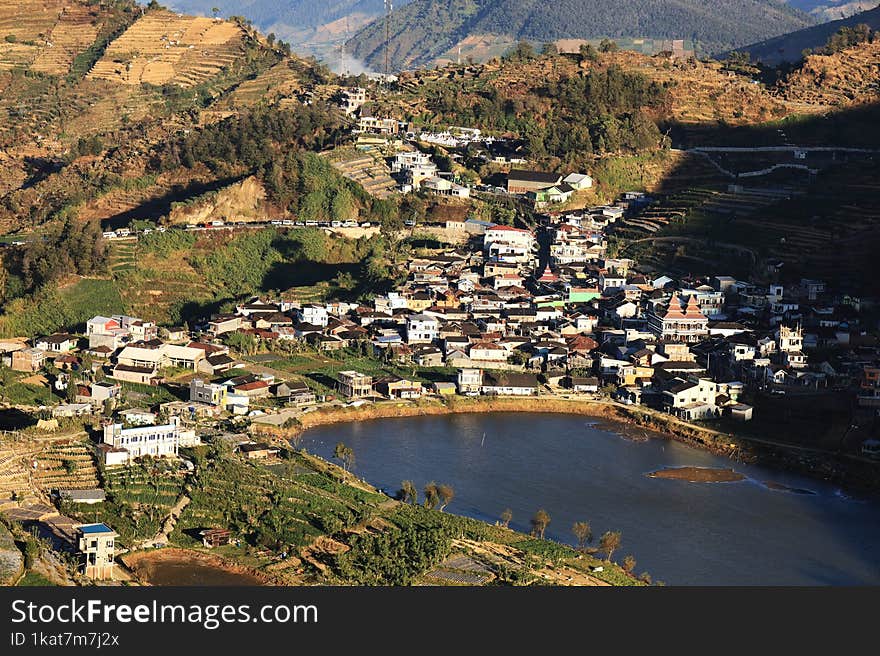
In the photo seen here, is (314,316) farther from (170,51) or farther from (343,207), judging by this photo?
(170,51)

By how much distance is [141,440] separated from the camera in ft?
63.5

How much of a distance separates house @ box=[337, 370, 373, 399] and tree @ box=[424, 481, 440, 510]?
15.8 feet

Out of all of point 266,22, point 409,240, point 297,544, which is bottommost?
point 297,544

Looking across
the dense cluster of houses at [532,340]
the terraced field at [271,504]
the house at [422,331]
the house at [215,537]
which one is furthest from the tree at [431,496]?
the house at [422,331]

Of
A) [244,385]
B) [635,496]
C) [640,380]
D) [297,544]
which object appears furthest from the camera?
[640,380]

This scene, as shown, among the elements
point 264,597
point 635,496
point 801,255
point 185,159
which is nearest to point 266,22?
point 185,159

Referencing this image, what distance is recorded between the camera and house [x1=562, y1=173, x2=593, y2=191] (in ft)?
115

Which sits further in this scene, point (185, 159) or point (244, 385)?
point (185, 159)

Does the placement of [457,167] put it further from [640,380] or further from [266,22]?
[266,22]

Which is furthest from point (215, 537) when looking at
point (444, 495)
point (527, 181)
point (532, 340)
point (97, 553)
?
point (527, 181)

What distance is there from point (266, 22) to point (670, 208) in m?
80.7

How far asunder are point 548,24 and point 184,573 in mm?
69476

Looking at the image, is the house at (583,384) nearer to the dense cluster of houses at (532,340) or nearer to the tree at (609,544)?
the dense cluster of houses at (532,340)

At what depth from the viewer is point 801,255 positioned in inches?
1154
